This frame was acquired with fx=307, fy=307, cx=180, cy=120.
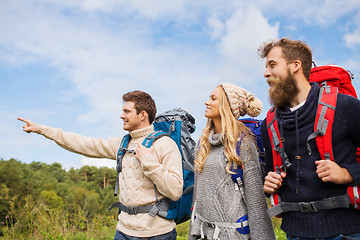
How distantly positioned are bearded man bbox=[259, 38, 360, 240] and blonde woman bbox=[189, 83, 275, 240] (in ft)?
0.84

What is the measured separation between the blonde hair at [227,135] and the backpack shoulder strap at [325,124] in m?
0.77

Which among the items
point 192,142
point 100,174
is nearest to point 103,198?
point 100,174

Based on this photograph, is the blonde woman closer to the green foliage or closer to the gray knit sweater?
the gray knit sweater

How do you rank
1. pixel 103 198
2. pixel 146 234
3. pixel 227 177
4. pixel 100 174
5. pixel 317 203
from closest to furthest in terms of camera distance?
pixel 317 203 → pixel 227 177 → pixel 146 234 → pixel 103 198 → pixel 100 174

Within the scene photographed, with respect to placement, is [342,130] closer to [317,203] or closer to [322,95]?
[322,95]

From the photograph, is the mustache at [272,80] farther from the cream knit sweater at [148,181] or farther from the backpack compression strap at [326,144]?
the cream knit sweater at [148,181]

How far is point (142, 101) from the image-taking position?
13.1ft

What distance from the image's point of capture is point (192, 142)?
13.4 feet

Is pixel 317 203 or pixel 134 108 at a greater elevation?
pixel 134 108

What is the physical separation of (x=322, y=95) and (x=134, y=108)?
7.72ft

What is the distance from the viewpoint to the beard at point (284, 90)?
245 cm

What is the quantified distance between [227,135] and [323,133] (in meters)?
0.98

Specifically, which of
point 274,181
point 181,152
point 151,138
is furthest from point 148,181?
point 274,181

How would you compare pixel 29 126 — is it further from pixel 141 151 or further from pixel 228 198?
pixel 228 198
